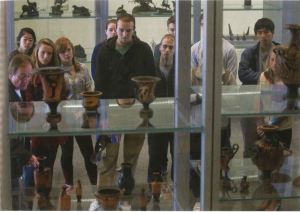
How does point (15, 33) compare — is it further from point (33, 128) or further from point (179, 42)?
point (33, 128)

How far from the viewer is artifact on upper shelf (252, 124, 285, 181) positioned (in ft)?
5.18

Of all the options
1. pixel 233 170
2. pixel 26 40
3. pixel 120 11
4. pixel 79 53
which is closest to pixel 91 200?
pixel 233 170

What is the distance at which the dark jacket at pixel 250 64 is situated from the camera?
2.60 metres

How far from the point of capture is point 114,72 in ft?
8.36

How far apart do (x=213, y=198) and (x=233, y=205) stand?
0.44 feet

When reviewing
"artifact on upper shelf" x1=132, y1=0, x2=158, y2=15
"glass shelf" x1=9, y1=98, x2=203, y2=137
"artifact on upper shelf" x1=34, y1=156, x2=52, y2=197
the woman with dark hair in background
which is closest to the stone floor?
"artifact on upper shelf" x1=34, y1=156, x2=52, y2=197

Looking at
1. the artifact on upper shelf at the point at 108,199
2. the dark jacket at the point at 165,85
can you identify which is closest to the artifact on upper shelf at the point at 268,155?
the dark jacket at the point at 165,85

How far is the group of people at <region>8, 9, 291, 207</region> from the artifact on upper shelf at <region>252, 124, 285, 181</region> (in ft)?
1.38

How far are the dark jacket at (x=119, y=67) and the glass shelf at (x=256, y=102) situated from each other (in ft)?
3.24

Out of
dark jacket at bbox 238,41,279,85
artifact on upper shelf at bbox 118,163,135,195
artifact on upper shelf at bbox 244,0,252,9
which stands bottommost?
artifact on upper shelf at bbox 118,163,135,195

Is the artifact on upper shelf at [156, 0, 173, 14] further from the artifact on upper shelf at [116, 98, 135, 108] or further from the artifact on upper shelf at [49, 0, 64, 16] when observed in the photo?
the artifact on upper shelf at [116, 98, 135, 108]

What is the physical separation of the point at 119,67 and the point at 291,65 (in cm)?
117

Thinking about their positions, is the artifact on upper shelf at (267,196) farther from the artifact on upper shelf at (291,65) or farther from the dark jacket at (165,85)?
the dark jacket at (165,85)

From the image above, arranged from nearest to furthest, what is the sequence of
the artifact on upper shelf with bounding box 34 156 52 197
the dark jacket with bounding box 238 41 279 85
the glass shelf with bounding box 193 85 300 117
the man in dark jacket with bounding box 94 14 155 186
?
the glass shelf with bounding box 193 85 300 117 → the artifact on upper shelf with bounding box 34 156 52 197 → the man in dark jacket with bounding box 94 14 155 186 → the dark jacket with bounding box 238 41 279 85
